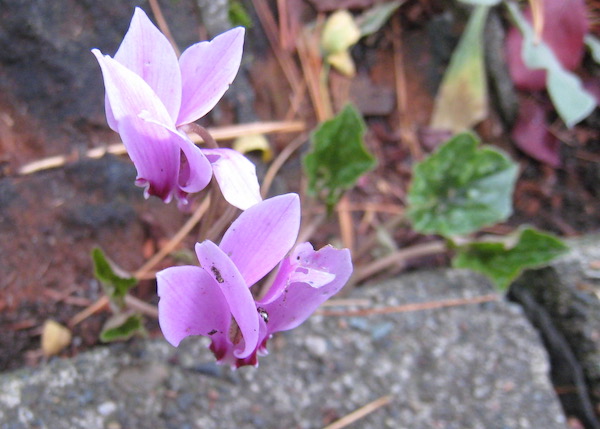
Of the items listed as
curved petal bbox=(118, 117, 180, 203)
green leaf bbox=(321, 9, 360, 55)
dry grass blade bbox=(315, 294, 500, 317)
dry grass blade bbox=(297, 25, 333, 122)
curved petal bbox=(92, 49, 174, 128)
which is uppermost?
curved petal bbox=(92, 49, 174, 128)

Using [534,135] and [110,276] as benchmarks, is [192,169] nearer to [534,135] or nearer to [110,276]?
[110,276]

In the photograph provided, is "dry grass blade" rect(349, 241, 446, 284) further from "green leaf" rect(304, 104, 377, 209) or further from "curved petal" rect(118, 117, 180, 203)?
"curved petal" rect(118, 117, 180, 203)

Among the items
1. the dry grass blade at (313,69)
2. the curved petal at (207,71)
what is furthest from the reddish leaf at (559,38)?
the curved petal at (207,71)

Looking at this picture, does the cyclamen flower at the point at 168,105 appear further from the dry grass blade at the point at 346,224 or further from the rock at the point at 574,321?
the rock at the point at 574,321

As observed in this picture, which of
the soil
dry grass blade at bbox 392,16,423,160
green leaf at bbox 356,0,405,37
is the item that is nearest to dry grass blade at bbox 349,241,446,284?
the soil

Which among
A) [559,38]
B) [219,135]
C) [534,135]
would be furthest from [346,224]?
[559,38]

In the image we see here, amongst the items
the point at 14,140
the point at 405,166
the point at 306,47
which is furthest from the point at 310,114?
the point at 14,140
